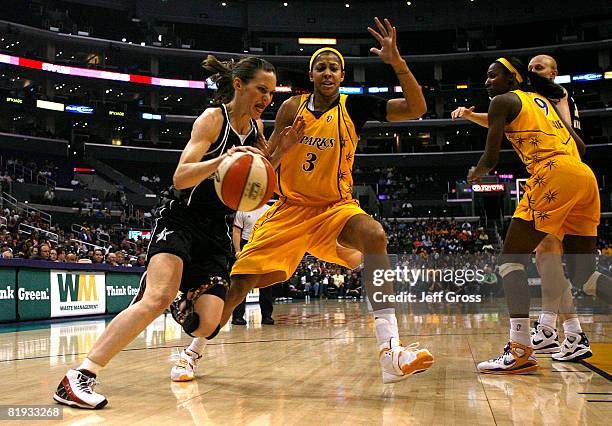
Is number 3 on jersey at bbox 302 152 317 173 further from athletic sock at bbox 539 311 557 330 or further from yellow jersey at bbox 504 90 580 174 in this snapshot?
athletic sock at bbox 539 311 557 330

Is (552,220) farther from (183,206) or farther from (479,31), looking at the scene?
(479,31)

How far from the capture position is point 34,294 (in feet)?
33.9

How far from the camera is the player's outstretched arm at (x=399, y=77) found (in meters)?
3.77

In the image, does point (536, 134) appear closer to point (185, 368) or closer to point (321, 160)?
point (321, 160)

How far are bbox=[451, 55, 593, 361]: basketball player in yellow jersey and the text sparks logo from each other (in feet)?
28.0

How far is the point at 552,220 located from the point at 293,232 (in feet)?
6.12

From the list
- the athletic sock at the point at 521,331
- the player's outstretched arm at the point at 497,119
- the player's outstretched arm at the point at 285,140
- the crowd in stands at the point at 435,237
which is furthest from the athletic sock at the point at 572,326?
the crowd in stands at the point at 435,237

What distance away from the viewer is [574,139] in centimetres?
464

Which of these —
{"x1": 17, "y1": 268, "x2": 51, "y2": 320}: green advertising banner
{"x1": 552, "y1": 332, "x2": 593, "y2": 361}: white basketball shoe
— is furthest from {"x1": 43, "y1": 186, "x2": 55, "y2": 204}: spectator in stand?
{"x1": 552, "y1": 332, "x2": 593, "y2": 361}: white basketball shoe

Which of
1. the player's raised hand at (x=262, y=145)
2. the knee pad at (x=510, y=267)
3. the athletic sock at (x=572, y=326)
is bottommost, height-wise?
the athletic sock at (x=572, y=326)

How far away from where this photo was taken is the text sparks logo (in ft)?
36.2

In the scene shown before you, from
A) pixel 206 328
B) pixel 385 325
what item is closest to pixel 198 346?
pixel 206 328

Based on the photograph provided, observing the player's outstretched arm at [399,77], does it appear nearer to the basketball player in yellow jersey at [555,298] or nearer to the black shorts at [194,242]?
the basketball player in yellow jersey at [555,298]

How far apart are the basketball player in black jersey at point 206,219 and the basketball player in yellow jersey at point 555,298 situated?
200 centimetres
